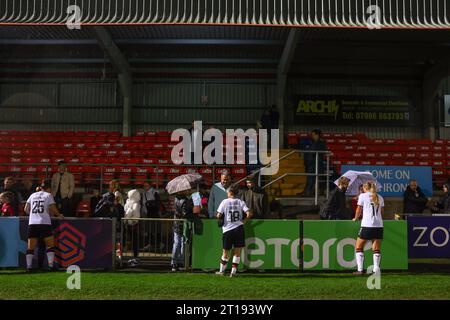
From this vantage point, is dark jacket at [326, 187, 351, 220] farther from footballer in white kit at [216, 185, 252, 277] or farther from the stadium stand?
the stadium stand

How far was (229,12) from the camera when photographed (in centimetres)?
1303

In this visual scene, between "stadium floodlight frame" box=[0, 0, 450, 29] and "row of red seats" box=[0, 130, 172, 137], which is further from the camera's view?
"row of red seats" box=[0, 130, 172, 137]

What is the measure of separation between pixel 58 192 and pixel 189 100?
1073 centimetres

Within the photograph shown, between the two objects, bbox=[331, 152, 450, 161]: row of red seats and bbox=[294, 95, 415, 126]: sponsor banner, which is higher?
bbox=[294, 95, 415, 126]: sponsor banner

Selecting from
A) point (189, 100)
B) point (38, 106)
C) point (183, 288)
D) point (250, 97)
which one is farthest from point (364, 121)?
point (183, 288)

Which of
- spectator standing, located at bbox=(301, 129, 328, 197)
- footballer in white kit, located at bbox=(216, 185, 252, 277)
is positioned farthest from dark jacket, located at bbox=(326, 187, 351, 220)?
spectator standing, located at bbox=(301, 129, 328, 197)

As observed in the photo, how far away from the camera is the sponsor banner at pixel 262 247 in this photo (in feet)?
36.1

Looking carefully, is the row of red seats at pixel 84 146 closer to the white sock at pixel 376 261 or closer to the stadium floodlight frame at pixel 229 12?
the stadium floodlight frame at pixel 229 12

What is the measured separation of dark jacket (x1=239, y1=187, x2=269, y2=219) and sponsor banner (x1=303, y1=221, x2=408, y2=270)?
3.72 feet

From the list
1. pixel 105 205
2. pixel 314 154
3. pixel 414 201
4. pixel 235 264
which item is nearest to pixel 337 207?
pixel 235 264

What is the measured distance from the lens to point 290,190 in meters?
17.8

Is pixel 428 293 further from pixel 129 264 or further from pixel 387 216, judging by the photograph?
pixel 387 216

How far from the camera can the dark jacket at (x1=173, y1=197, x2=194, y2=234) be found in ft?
36.3

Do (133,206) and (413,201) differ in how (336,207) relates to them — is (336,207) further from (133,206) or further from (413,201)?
(133,206)
